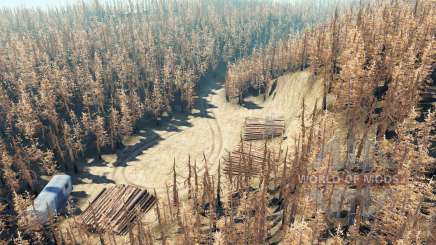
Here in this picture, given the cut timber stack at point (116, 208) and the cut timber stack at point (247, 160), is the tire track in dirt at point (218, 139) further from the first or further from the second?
the cut timber stack at point (116, 208)

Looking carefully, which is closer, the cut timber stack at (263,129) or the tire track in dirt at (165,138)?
the tire track in dirt at (165,138)

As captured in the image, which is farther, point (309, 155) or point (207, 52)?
A: point (207, 52)

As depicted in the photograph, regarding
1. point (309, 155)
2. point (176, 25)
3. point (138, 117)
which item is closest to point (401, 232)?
point (309, 155)

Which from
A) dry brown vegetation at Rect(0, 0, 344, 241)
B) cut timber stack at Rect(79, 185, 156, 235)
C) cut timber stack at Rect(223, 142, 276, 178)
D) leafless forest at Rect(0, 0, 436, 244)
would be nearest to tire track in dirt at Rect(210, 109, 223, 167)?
leafless forest at Rect(0, 0, 436, 244)

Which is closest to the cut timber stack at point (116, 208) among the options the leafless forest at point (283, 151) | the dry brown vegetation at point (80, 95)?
the leafless forest at point (283, 151)

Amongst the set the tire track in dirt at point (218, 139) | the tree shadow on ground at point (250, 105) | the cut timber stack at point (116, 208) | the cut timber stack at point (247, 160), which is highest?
the tree shadow on ground at point (250, 105)

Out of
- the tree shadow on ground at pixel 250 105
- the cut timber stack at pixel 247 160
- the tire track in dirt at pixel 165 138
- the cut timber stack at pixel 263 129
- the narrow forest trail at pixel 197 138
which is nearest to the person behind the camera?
the cut timber stack at pixel 247 160

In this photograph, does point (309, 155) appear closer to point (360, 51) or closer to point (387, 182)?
point (387, 182)
